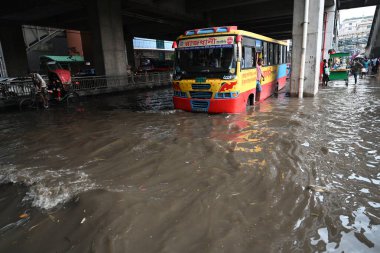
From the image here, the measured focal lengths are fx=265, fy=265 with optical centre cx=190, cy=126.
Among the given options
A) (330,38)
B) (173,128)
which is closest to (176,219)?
(173,128)

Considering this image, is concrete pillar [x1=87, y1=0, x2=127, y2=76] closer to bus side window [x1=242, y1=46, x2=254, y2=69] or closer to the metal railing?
the metal railing

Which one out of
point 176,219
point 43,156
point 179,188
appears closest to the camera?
point 176,219

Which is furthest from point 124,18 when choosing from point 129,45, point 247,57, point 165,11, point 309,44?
point 247,57

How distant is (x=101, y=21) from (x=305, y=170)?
55.8 ft

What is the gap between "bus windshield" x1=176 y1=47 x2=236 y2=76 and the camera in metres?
9.14

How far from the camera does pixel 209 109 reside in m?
9.66

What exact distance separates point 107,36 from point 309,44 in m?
12.9

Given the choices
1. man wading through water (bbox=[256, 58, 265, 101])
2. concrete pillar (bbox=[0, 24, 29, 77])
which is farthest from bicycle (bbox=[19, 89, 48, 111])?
concrete pillar (bbox=[0, 24, 29, 77])

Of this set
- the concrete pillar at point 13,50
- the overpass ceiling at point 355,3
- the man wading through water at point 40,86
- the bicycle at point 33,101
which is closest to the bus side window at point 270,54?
the man wading through water at point 40,86

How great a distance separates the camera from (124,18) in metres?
26.9

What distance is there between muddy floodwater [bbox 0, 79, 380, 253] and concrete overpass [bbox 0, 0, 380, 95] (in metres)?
7.46

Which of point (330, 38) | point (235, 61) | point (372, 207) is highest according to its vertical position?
point (330, 38)

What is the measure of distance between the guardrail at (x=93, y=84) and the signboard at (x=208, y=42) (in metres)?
9.15

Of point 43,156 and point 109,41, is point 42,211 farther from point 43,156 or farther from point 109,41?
point 109,41
